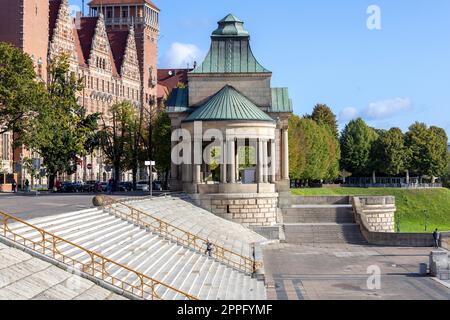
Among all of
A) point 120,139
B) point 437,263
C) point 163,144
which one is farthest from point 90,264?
point 120,139

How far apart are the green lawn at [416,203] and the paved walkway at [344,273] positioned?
1754 inches

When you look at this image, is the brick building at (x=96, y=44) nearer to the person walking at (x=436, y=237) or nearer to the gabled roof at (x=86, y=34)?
the gabled roof at (x=86, y=34)

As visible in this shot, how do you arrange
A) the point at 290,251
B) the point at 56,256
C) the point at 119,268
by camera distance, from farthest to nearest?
the point at 290,251, the point at 119,268, the point at 56,256

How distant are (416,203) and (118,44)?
59.5 meters

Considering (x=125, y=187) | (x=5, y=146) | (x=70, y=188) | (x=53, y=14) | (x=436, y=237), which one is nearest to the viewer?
(x=436, y=237)

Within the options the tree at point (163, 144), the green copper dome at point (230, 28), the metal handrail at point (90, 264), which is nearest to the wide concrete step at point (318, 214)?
the green copper dome at point (230, 28)

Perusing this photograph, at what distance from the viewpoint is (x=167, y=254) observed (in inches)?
1336

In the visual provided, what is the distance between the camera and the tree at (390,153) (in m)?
138

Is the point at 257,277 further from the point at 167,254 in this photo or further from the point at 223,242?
the point at 223,242

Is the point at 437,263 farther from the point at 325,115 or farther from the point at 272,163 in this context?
the point at 325,115

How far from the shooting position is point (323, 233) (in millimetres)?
56031

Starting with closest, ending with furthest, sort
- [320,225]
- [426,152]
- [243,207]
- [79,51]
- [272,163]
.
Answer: [320,225], [243,207], [272,163], [79,51], [426,152]

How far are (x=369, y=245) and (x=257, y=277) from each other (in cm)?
2005
